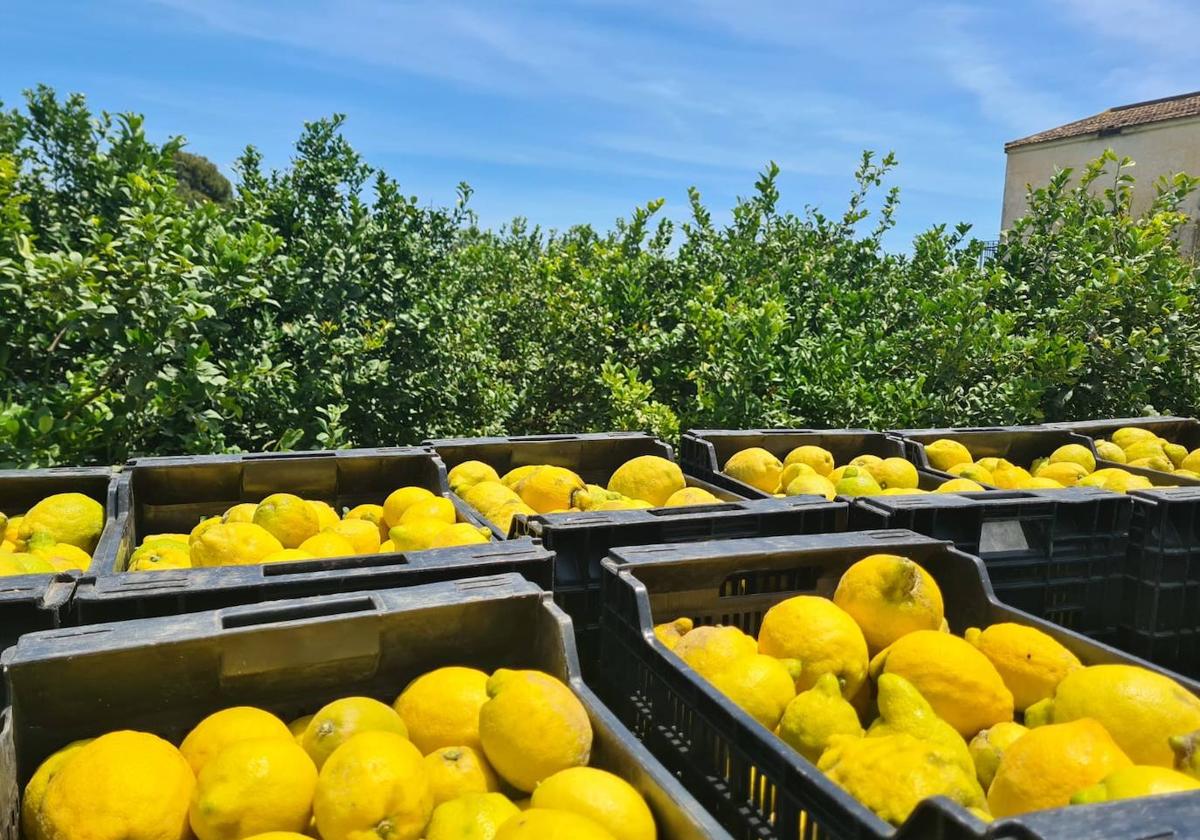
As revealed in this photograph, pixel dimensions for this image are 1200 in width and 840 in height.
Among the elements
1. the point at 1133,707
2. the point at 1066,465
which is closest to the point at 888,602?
the point at 1133,707

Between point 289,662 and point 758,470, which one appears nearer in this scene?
point 289,662

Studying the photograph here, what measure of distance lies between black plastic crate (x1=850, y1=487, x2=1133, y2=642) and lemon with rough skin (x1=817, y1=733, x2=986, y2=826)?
120 cm

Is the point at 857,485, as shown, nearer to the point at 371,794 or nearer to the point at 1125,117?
the point at 371,794

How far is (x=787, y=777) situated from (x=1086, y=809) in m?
0.48

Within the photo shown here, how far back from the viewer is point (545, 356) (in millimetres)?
A: 7699

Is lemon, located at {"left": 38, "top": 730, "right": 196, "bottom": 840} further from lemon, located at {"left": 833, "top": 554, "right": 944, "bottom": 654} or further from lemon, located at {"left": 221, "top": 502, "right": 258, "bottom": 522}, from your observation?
lemon, located at {"left": 833, "top": 554, "right": 944, "bottom": 654}

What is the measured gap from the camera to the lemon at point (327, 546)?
7.98 ft

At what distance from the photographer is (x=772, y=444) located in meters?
4.19

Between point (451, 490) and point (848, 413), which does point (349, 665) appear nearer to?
point (451, 490)


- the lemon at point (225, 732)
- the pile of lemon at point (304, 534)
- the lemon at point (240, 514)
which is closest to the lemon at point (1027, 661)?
the pile of lemon at point (304, 534)

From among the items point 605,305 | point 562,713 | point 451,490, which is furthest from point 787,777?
point 605,305

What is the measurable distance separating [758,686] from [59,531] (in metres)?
2.27

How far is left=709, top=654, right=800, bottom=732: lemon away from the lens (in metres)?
1.79

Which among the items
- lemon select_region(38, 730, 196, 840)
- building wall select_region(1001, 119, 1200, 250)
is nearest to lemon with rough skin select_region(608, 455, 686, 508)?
lemon select_region(38, 730, 196, 840)
